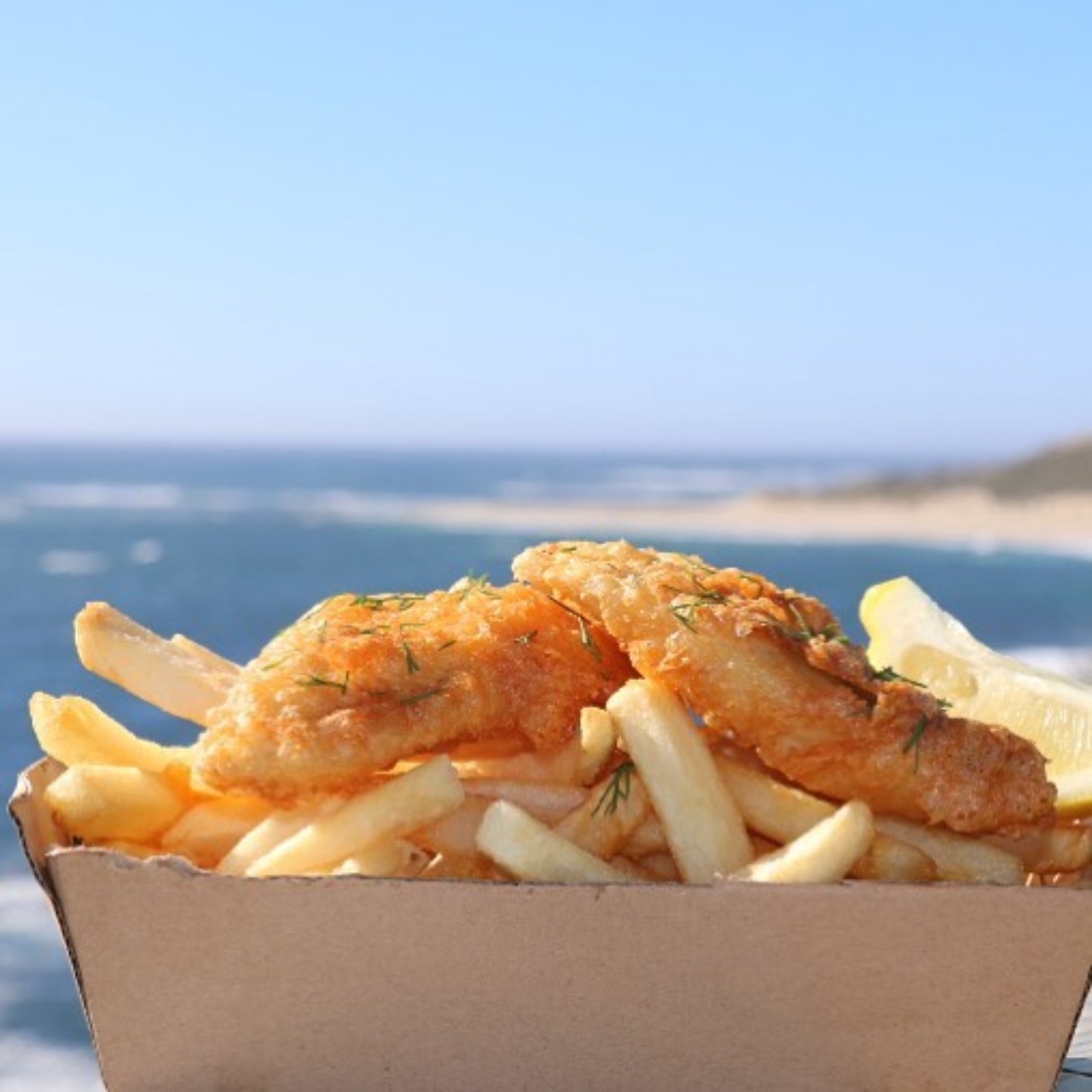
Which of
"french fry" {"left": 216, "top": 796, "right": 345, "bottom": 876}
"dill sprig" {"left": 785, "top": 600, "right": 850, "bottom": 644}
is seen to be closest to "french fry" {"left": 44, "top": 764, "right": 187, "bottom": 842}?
"french fry" {"left": 216, "top": 796, "right": 345, "bottom": 876}

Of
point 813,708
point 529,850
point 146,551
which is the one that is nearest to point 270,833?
point 529,850

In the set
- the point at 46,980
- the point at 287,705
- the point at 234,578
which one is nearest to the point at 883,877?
the point at 287,705

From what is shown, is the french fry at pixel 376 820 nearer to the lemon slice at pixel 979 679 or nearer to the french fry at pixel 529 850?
the french fry at pixel 529 850

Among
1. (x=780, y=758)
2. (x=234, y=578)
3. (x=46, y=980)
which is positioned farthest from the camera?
(x=234, y=578)

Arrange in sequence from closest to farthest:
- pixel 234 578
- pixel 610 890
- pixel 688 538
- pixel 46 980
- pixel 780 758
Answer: pixel 610 890 < pixel 780 758 < pixel 46 980 < pixel 234 578 < pixel 688 538

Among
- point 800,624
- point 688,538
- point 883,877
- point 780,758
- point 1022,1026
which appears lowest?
point 688,538

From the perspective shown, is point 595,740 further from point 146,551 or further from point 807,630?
point 146,551

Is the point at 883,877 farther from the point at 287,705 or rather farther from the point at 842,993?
the point at 287,705

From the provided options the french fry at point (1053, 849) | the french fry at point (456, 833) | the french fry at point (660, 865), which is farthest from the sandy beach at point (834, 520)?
the french fry at point (456, 833)
